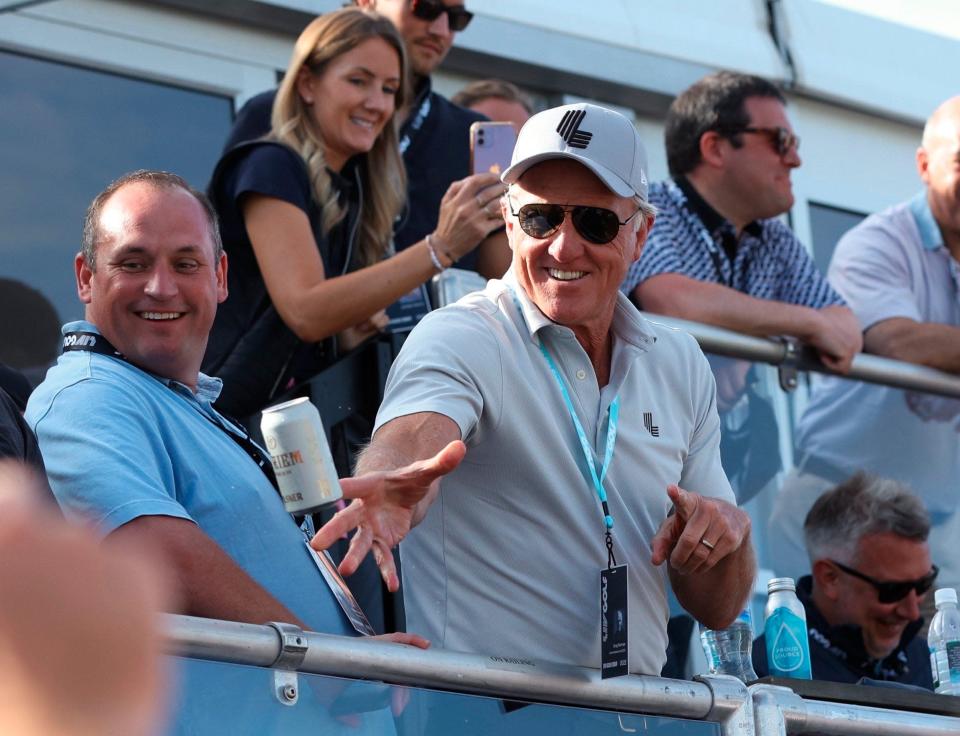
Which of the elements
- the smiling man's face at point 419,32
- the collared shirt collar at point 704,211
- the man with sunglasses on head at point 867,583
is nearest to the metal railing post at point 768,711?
the man with sunglasses on head at point 867,583

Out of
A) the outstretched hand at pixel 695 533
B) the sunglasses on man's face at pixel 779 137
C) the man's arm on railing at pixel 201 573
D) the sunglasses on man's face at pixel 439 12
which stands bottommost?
the man's arm on railing at pixel 201 573

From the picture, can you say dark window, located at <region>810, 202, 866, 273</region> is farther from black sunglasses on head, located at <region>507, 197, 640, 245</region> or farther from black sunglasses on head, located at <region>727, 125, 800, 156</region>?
black sunglasses on head, located at <region>507, 197, 640, 245</region>

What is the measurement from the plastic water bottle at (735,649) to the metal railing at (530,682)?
0.97m

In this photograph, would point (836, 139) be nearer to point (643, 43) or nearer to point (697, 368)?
point (643, 43)

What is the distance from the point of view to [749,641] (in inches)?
170

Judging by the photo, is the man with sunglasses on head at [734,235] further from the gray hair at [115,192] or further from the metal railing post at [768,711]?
the metal railing post at [768,711]

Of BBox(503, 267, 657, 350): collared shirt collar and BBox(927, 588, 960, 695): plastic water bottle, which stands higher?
BBox(503, 267, 657, 350): collared shirt collar

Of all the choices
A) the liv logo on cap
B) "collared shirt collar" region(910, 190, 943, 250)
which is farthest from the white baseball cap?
"collared shirt collar" region(910, 190, 943, 250)

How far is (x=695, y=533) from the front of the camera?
312 cm

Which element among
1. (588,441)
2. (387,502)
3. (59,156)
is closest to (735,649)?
(588,441)

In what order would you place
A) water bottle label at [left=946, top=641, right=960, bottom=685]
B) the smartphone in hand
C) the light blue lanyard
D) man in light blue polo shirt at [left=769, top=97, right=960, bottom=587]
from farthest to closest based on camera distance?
1. man in light blue polo shirt at [left=769, top=97, right=960, bottom=587]
2. the smartphone in hand
3. water bottle label at [left=946, top=641, right=960, bottom=685]
4. the light blue lanyard

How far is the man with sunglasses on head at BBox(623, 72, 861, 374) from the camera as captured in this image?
496 cm

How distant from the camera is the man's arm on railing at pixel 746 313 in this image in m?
4.91

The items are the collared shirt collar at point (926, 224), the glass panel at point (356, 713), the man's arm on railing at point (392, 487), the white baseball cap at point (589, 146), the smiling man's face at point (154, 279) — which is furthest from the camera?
the collared shirt collar at point (926, 224)
